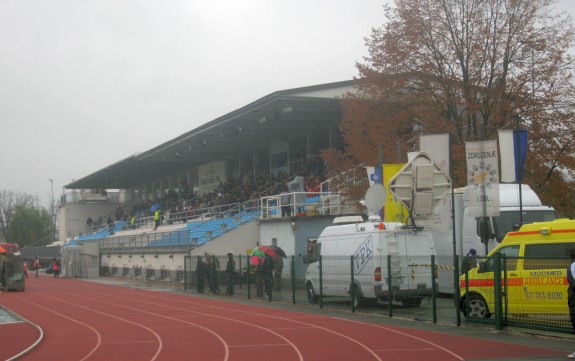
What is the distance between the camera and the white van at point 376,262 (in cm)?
2148

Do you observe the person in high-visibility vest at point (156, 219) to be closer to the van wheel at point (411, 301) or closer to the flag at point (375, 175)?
the flag at point (375, 175)

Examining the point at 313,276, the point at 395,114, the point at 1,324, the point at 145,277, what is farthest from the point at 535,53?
the point at 145,277

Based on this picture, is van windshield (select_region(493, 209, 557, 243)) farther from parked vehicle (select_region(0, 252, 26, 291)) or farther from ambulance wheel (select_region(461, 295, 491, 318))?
parked vehicle (select_region(0, 252, 26, 291))

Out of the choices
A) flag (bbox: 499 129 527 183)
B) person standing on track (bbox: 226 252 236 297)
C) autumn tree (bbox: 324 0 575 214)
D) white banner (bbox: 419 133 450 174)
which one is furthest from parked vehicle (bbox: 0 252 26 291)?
flag (bbox: 499 129 527 183)

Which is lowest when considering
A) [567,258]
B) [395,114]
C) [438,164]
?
[567,258]

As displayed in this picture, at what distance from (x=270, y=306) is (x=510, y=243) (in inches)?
457

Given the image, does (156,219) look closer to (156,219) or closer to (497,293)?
(156,219)

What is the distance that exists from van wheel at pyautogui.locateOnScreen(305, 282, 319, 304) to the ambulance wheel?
837 cm

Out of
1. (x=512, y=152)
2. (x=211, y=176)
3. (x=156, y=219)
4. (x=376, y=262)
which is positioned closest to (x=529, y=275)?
(x=512, y=152)

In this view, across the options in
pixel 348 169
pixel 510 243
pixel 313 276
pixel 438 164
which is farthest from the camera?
pixel 348 169

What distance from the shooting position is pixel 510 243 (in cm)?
1777

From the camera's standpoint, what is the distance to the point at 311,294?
2669cm

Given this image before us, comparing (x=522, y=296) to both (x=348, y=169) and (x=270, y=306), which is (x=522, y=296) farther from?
(x=348, y=169)

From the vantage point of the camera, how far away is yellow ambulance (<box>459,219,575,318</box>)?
51.5 feet
